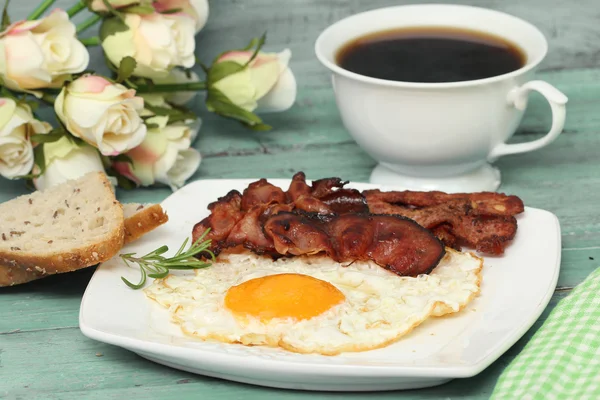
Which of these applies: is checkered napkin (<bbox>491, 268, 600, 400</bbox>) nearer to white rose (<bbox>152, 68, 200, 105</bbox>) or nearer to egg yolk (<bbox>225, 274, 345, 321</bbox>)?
egg yolk (<bbox>225, 274, 345, 321</bbox>)

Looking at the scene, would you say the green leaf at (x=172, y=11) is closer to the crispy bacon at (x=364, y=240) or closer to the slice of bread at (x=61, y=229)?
the slice of bread at (x=61, y=229)

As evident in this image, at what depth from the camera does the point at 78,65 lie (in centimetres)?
283

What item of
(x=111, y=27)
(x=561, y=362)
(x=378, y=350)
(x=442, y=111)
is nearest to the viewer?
(x=561, y=362)

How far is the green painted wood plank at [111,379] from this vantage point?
2.00m

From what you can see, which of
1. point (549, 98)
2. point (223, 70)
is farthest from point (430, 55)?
point (223, 70)

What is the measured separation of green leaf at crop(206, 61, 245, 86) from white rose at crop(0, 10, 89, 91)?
1.71 feet

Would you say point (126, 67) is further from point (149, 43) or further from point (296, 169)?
point (296, 169)

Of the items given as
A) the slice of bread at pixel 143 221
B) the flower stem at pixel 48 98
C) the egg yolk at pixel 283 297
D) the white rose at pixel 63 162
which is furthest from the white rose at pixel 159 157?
the egg yolk at pixel 283 297

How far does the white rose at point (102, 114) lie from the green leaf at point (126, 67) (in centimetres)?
10

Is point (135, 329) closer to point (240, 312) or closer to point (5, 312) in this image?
point (240, 312)

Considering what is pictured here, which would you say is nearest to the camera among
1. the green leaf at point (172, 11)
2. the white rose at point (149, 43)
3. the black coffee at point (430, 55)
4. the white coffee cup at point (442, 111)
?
the white coffee cup at point (442, 111)

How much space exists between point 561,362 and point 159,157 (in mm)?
1669

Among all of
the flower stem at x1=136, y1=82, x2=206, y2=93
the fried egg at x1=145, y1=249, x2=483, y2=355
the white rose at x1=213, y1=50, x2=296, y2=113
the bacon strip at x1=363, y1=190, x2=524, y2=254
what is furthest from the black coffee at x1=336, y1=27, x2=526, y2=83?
the fried egg at x1=145, y1=249, x2=483, y2=355

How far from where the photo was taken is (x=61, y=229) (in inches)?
98.0
